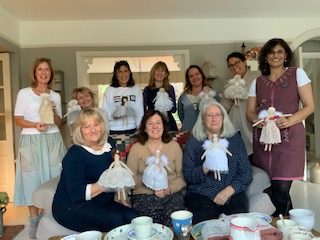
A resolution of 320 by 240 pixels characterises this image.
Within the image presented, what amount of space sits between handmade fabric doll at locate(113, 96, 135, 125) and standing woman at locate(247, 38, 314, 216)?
4.17 feet

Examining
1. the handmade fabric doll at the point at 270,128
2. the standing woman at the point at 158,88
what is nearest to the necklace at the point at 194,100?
the standing woman at the point at 158,88

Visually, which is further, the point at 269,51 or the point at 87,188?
the point at 269,51

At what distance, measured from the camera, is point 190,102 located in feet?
10.2

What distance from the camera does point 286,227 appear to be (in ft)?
3.98

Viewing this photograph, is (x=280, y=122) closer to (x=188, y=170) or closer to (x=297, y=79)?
(x=297, y=79)

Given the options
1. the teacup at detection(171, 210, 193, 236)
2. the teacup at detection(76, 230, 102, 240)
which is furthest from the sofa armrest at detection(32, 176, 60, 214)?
the teacup at detection(171, 210, 193, 236)

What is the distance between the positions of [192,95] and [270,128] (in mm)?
1281

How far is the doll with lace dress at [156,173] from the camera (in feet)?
6.24

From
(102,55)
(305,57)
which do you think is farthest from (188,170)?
(305,57)

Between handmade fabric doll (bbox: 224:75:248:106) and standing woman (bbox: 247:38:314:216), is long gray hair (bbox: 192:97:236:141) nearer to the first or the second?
standing woman (bbox: 247:38:314:216)

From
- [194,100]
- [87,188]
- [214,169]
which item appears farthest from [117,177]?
[194,100]

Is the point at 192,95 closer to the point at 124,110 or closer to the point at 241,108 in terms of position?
the point at 241,108

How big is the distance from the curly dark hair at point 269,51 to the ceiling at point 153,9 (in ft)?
5.48

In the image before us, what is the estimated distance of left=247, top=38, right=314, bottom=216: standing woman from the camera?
1990 millimetres
